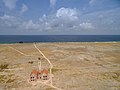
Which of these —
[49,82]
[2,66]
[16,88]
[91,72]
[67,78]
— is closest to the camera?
[16,88]

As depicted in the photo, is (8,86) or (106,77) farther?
(106,77)

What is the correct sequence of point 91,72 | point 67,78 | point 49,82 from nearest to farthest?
point 49,82 → point 67,78 → point 91,72

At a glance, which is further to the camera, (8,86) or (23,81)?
(23,81)

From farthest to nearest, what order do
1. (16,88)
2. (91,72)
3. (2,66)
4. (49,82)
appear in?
(2,66) < (91,72) < (49,82) < (16,88)

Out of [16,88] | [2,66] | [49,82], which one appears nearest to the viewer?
[16,88]

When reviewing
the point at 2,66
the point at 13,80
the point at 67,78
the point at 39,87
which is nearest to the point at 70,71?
the point at 67,78

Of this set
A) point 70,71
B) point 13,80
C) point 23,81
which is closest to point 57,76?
point 70,71

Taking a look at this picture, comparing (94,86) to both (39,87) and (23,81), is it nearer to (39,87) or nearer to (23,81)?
(39,87)

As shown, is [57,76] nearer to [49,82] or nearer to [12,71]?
[49,82]
